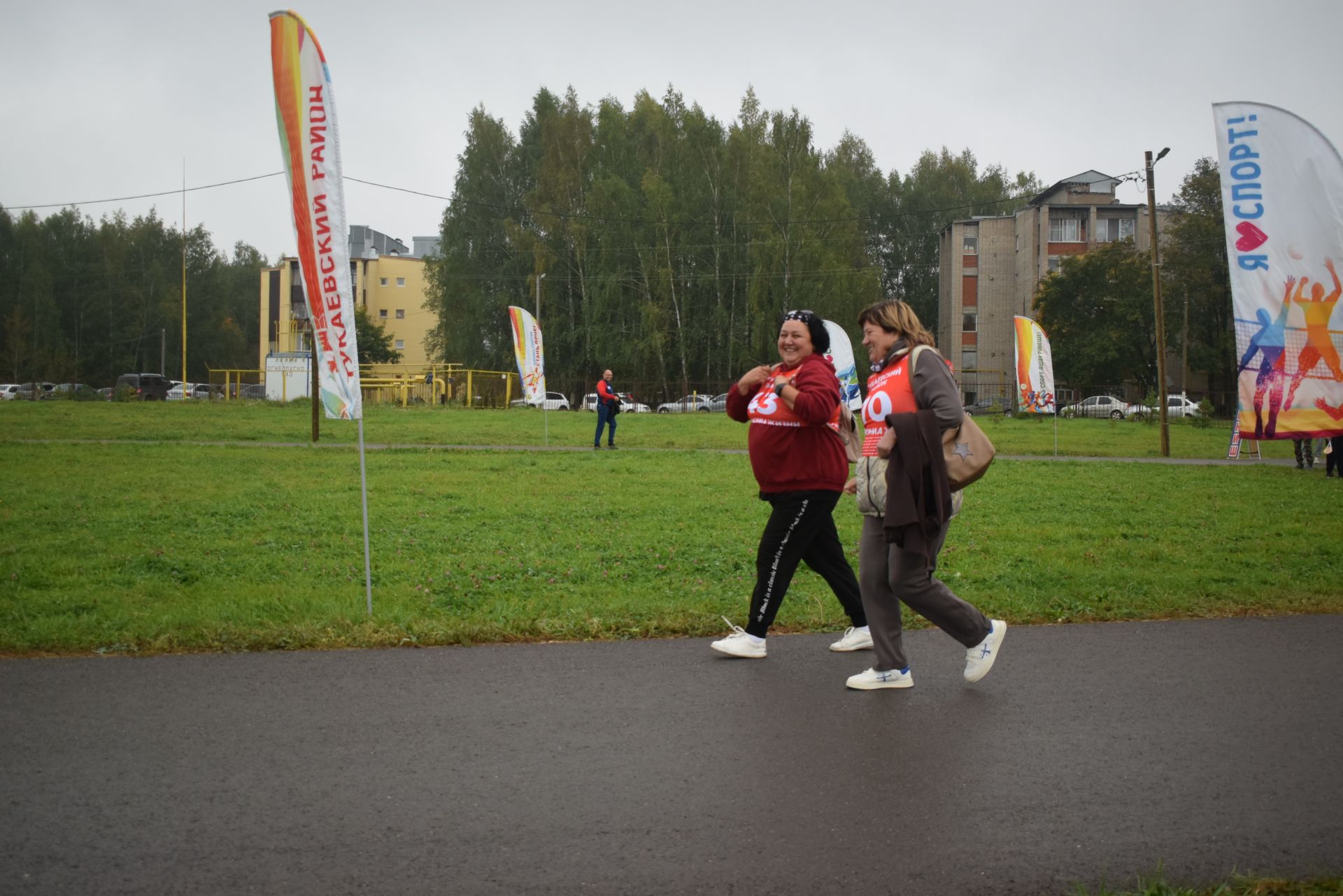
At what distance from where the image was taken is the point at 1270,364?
22.9ft

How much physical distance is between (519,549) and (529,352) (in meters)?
16.8

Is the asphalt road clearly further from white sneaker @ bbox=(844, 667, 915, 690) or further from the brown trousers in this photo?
the brown trousers

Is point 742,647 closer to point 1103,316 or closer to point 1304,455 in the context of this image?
point 1304,455

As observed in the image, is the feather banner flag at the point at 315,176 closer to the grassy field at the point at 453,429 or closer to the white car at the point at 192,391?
the grassy field at the point at 453,429

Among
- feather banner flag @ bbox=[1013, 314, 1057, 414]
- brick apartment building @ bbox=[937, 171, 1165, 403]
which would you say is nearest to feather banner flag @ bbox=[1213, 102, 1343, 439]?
feather banner flag @ bbox=[1013, 314, 1057, 414]

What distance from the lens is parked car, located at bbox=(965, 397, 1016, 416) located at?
50.9 m

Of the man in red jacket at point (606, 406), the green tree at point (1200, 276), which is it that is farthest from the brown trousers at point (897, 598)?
the green tree at point (1200, 276)

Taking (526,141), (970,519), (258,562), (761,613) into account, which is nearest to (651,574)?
(761,613)

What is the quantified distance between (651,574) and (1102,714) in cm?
412

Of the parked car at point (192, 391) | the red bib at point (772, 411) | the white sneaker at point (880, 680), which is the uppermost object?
the parked car at point (192, 391)

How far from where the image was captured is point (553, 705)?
512 centimetres

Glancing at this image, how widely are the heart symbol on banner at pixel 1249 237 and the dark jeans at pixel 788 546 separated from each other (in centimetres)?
331

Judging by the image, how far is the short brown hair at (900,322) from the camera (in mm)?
5414

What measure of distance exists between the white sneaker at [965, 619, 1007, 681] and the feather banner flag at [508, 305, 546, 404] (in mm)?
20310
